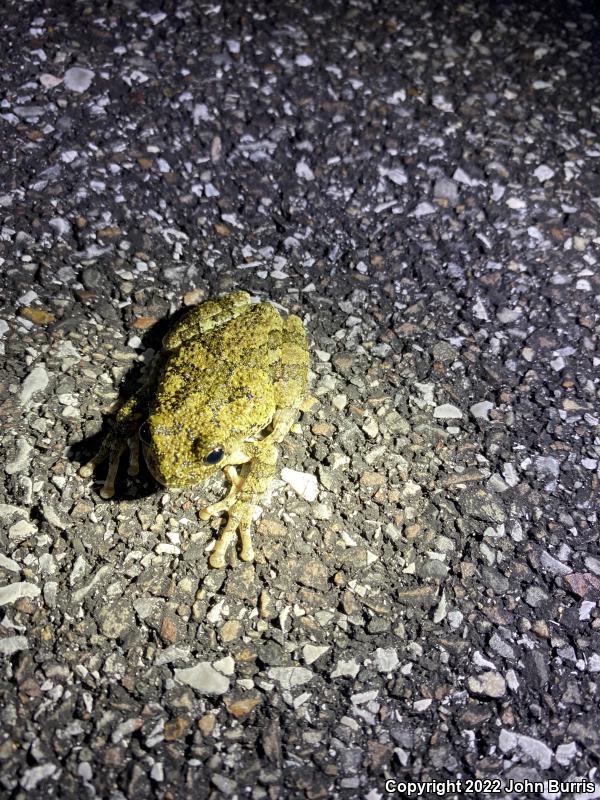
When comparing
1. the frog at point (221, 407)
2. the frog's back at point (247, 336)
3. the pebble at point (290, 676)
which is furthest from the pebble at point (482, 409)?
the pebble at point (290, 676)

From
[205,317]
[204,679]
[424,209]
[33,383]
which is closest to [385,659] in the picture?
[204,679]

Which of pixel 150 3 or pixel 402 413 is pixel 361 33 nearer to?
pixel 150 3

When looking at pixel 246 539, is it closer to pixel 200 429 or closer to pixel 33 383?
pixel 200 429

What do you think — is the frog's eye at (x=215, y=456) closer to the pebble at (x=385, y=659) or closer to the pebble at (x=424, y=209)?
the pebble at (x=385, y=659)

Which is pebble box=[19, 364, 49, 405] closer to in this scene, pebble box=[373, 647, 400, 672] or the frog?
the frog

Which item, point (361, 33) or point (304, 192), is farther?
point (361, 33)

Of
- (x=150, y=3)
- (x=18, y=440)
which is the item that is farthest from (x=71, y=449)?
(x=150, y=3)

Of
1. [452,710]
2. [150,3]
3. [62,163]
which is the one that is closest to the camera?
[452,710]
